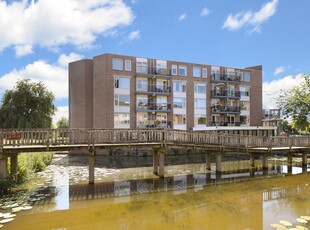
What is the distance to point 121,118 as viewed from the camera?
37.3 metres

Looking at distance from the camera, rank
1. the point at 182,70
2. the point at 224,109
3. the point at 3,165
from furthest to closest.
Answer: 1. the point at 224,109
2. the point at 182,70
3. the point at 3,165

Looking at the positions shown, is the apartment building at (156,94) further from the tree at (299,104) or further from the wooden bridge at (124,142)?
the wooden bridge at (124,142)

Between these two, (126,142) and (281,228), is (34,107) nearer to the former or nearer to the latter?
(126,142)

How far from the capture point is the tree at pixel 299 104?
A: 35.2 metres

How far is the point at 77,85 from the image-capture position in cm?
4044

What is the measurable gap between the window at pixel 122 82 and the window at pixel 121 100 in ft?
4.03

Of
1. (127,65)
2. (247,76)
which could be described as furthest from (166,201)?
(247,76)

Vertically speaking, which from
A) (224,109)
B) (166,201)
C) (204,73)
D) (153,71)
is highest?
(204,73)

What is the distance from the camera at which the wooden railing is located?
52.0 ft

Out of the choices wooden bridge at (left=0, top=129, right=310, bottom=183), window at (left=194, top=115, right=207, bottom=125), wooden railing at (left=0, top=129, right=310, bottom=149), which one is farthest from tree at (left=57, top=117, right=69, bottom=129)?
wooden railing at (left=0, top=129, right=310, bottom=149)

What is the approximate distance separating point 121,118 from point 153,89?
6.17 metres

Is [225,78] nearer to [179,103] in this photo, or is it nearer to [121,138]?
[179,103]

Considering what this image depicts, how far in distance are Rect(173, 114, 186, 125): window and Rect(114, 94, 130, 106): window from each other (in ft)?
25.0

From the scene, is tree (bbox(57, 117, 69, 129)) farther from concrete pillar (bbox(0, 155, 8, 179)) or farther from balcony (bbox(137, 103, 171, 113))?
concrete pillar (bbox(0, 155, 8, 179))
